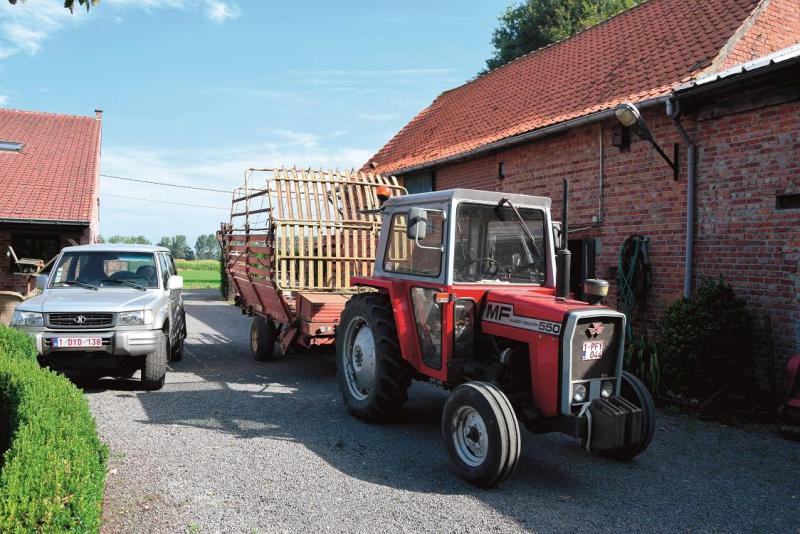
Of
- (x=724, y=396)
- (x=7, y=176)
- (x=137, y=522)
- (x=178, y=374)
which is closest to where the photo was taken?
(x=137, y=522)

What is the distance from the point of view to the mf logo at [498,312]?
181 inches

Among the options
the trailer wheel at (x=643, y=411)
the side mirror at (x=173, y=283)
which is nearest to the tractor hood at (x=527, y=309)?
the trailer wheel at (x=643, y=411)

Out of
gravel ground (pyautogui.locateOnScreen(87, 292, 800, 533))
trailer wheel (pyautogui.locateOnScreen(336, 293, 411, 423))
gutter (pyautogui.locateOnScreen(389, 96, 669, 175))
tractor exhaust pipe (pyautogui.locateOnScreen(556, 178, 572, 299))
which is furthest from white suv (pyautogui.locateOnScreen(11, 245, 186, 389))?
gutter (pyautogui.locateOnScreen(389, 96, 669, 175))

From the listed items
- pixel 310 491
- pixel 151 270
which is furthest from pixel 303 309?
pixel 310 491

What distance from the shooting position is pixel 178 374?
817 centimetres

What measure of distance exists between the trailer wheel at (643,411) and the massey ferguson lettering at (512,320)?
0.95m

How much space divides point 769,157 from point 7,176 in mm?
20073

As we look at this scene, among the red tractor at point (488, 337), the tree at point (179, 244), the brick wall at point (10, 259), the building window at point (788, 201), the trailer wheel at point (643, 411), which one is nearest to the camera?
the red tractor at point (488, 337)

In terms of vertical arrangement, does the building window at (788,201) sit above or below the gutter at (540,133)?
below

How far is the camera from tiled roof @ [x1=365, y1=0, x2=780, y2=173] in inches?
353

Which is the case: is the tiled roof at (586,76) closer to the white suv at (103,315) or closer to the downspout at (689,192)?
the downspout at (689,192)

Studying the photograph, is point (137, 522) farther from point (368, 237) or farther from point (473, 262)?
point (368, 237)

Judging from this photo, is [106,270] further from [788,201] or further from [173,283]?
[788,201]

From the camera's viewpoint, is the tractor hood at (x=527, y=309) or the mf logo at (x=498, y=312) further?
the mf logo at (x=498, y=312)
